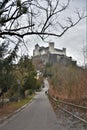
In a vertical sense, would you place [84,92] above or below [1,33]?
below

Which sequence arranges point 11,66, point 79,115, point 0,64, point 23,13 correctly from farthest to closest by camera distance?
point 11,66
point 0,64
point 23,13
point 79,115

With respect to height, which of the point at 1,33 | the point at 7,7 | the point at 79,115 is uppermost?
the point at 7,7

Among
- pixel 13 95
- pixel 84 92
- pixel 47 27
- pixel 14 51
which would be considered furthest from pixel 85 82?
pixel 13 95

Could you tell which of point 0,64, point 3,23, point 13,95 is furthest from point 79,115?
point 13,95

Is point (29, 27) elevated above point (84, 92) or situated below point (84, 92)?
above

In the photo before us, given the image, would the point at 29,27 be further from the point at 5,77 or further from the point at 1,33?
the point at 5,77

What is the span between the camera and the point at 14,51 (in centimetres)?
4275

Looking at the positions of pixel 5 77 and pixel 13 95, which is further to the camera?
pixel 13 95

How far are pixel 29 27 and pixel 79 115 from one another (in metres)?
6.92

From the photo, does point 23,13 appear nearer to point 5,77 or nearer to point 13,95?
point 5,77

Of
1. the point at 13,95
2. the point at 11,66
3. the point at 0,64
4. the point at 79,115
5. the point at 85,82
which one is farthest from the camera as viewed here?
the point at 13,95

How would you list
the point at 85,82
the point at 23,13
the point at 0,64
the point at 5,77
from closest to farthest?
the point at 23,13 → the point at 85,82 → the point at 0,64 → the point at 5,77

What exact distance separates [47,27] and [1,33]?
3.18m

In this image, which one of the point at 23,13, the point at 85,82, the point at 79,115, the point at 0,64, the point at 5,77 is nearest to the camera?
the point at 79,115
